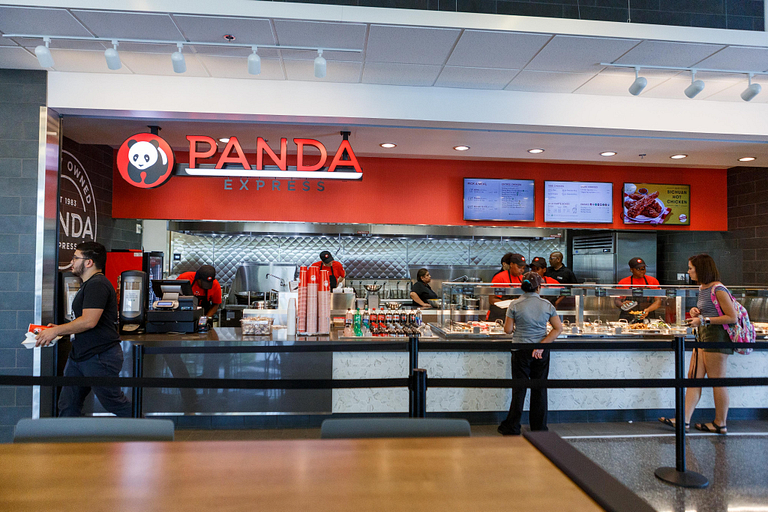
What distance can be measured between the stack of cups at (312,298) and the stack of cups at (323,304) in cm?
5

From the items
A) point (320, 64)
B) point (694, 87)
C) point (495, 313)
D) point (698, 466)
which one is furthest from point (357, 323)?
point (694, 87)

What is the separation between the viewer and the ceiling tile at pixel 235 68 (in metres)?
4.16

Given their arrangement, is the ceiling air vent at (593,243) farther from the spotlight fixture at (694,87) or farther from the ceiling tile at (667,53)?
the ceiling tile at (667,53)

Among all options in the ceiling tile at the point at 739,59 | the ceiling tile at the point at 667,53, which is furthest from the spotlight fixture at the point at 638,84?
the ceiling tile at the point at 739,59

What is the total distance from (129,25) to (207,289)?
303 cm

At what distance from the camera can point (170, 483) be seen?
4.44 feet

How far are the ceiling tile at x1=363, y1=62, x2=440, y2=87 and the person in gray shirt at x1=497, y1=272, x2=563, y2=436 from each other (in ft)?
6.63

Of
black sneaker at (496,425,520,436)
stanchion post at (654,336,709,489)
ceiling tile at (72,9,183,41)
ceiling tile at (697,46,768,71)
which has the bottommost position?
black sneaker at (496,425,520,436)

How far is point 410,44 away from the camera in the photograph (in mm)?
3830

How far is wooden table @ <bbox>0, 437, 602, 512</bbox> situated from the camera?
1.25 metres

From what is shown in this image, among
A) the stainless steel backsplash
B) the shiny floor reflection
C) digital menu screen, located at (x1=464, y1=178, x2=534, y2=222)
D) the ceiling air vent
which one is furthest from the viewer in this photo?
the stainless steel backsplash

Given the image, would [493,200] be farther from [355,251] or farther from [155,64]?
[155,64]

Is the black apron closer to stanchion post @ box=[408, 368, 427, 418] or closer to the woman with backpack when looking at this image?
the woman with backpack

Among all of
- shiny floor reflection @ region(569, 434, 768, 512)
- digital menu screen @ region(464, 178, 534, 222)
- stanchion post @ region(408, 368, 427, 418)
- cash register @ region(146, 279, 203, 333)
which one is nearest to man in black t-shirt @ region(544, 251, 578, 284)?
digital menu screen @ region(464, 178, 534, 222)
